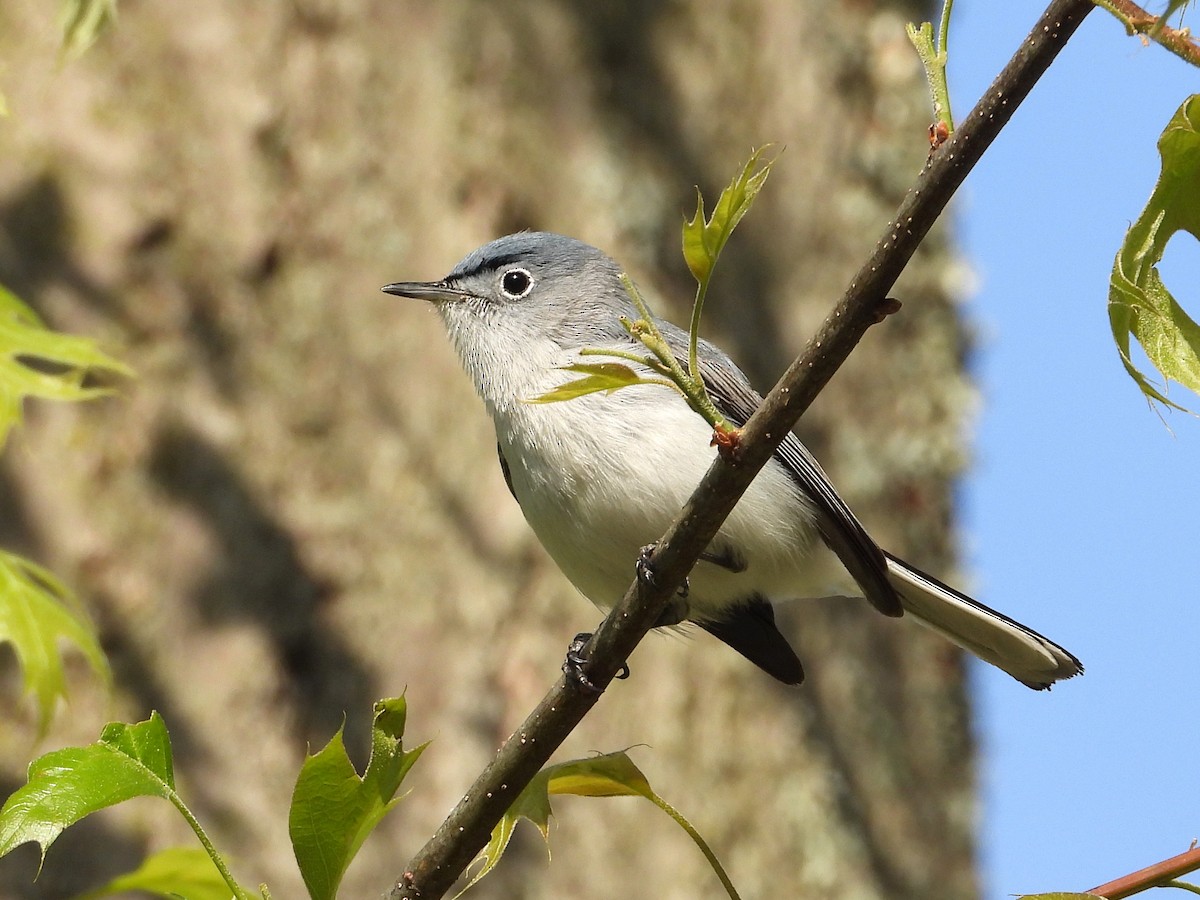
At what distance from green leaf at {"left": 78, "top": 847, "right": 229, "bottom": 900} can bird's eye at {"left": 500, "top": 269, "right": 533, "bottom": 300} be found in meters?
1.75

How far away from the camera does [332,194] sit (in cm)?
395

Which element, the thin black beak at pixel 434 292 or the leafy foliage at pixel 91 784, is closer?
the leafy foliage at pixel 91 784

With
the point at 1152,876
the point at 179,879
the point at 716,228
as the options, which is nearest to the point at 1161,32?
the point at 716,228

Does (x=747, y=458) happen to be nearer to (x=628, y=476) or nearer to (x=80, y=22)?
(x=628, y=476)

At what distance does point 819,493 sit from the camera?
290cm

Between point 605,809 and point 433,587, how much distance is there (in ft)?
2.72

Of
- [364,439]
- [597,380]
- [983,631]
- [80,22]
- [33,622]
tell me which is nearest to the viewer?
[597,380]

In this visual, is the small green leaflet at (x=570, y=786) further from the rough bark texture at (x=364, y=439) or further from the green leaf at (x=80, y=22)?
the rough bark texture at (x=364, y=439)

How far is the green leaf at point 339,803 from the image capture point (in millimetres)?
1346

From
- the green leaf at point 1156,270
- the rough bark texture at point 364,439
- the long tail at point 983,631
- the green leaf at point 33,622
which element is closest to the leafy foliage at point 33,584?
the green leaf at point 33,622

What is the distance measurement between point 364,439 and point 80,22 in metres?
1.85

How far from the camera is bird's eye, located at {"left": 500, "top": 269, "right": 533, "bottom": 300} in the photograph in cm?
317

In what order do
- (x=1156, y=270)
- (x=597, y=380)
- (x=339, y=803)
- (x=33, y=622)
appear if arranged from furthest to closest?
(x=33, y=622), (x=339, y=803), (x=597, y=380), (x=1156, y=270)

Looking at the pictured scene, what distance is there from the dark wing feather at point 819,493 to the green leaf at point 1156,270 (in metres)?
1.61
